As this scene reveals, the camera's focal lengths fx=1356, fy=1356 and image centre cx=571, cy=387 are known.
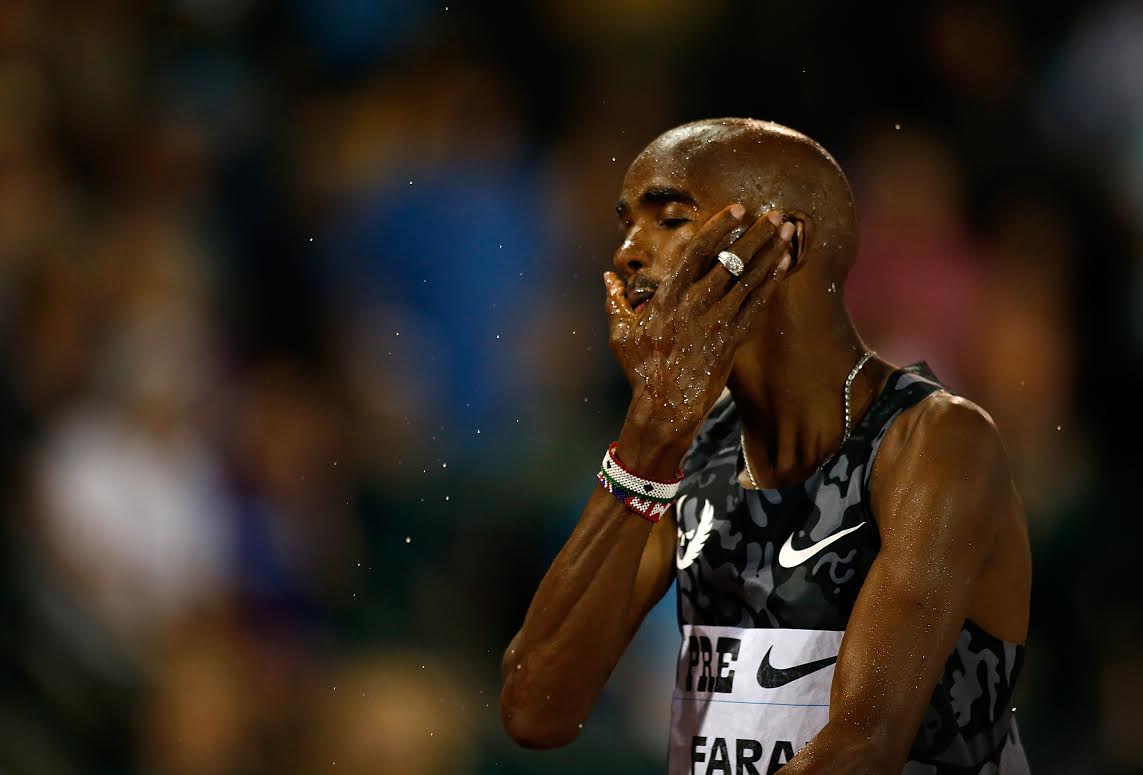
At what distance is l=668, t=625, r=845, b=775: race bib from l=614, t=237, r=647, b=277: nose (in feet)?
2.01

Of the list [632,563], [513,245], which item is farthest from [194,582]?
[632,563]

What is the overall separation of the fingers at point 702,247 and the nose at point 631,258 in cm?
10

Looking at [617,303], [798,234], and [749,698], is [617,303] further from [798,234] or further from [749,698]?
[749,698]

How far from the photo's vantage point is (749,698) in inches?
84.1

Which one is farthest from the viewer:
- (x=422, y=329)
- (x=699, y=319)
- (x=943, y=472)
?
(x=422, y=329)

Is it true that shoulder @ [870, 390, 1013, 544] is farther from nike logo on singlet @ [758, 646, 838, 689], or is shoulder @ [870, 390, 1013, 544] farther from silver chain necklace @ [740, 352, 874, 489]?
nike logo on singlet @ [758, 646, 838, 689]

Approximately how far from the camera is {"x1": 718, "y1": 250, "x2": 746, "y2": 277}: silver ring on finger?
2.12 meters

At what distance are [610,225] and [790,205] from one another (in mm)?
2381

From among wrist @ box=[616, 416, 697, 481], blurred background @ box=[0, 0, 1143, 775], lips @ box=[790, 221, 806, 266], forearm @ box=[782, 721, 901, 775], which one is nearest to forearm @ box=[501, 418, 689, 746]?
wrist @ box=[616, 416, 697, 481]

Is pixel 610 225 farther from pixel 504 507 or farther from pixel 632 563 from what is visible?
pixel 632 563

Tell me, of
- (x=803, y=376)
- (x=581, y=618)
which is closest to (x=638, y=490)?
(x=581, y=618)

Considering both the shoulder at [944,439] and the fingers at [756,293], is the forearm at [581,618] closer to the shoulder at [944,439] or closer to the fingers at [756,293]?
the fingers at [756,293]

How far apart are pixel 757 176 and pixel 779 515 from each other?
21.9 inches

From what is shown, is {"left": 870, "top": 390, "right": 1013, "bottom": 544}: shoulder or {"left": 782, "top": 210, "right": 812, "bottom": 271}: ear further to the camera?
{"left": 782, "top": 210, "right": 812, "bottom": 271}: ear
